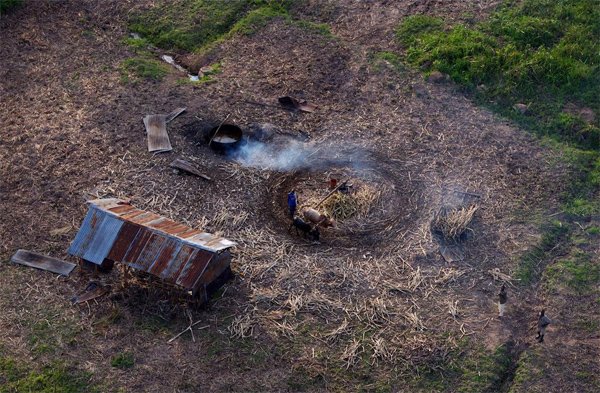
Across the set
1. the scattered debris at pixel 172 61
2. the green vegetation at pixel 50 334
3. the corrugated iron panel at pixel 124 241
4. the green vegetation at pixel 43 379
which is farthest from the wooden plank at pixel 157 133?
the green vegetation at pixel 43 379

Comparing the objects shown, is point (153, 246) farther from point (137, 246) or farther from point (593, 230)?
point (593, 230)

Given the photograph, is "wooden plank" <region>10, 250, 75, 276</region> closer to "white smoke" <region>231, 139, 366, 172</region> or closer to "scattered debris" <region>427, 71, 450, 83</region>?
"white smoke" <region>231, 139, 366, 172</region>

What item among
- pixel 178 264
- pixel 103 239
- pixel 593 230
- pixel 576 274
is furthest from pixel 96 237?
pixel 593 230

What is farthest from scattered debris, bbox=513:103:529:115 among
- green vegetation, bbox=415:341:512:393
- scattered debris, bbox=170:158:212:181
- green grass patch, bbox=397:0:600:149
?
scattered debris, bbox=170:158:212:181

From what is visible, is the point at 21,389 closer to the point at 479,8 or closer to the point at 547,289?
the point at 547,289

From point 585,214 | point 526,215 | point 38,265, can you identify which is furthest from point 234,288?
point 585,214

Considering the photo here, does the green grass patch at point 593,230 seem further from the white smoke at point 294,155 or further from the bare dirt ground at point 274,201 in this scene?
the white smoke at point 294,155

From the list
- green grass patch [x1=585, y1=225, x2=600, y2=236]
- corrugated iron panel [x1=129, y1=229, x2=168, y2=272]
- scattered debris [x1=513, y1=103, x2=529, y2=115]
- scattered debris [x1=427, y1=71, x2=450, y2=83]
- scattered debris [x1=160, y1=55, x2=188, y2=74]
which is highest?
scattered debris [x1=513, y1=103, x2=529, y2=115]
